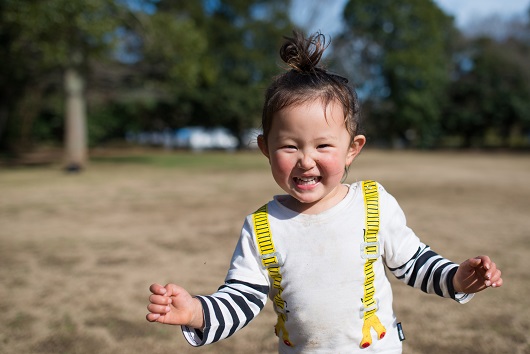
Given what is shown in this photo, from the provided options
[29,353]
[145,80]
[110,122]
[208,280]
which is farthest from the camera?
[110,122]

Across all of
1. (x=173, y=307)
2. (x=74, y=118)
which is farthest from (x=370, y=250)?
(x=74, y=118)

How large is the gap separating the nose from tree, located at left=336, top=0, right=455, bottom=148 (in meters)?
35.0

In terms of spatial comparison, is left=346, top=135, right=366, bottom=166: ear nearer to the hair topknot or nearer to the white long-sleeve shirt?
the white long-sleeve shirt

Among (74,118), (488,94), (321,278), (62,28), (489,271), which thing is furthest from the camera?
(488,94)

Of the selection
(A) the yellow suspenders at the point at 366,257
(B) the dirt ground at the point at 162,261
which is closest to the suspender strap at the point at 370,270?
(A) the yellow suspenders at the point at 366,257

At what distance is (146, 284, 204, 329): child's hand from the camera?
1.39 m

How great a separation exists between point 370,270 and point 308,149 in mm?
491

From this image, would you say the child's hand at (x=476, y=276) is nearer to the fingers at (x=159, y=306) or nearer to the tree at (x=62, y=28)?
the fingers at (x=159, y=306)

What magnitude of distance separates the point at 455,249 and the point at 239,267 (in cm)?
404

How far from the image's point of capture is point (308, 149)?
5.23ft

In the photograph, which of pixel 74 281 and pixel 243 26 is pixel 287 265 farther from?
pixel 243 26

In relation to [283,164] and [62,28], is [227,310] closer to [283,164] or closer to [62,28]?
[283,164]

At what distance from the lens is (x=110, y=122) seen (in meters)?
36.2

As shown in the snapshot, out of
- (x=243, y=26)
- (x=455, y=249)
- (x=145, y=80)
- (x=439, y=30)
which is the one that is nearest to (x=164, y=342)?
(x=455, y=249)
